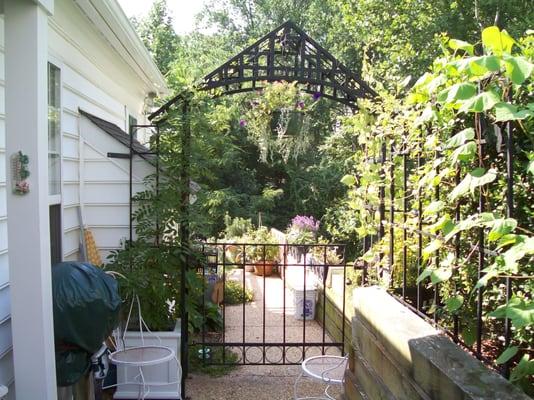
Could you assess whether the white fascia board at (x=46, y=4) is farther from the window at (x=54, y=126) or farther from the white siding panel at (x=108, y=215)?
the white siding panel at (x=108, y=215)

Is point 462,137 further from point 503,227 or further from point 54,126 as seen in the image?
point 54,126

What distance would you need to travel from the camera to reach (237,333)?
238 inches

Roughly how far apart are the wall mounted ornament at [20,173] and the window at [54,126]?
1.49m

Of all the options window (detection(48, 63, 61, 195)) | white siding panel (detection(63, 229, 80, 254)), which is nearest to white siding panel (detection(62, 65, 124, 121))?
window (detection(48, 63, 61, 195))

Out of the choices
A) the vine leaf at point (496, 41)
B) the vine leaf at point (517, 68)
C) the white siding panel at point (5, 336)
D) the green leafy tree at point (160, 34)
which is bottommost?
the white siding panel at point (5, 336)

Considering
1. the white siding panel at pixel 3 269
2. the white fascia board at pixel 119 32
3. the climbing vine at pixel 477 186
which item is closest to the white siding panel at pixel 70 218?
the white siding panel at pixel 3 269

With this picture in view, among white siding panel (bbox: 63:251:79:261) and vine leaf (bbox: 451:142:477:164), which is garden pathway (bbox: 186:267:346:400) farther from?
vine leaf (bbox: 451:142:477:164)

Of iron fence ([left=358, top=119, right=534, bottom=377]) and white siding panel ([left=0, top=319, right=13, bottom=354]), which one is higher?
iron fence ([left=358, top=119, right=534, bottom=377])

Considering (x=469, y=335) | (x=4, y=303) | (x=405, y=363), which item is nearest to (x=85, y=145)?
(x=4, y=303)

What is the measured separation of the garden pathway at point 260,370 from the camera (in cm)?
439

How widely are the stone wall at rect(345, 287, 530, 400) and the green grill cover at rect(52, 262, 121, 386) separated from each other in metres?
1.48

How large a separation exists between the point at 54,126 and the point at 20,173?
1684mm

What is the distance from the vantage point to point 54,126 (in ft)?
12.7

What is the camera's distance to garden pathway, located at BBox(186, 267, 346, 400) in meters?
4.39
